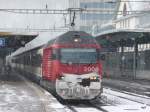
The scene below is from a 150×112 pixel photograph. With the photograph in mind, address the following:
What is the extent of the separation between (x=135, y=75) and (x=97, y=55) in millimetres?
32819

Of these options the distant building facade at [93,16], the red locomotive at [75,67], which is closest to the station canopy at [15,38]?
the red locomotive at [75,67]

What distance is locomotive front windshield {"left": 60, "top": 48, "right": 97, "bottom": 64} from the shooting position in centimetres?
2316

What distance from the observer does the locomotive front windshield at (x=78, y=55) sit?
23156mm

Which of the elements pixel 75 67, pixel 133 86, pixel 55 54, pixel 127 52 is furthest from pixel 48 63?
pixel 127 52

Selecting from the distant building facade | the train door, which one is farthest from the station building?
the distant building facade

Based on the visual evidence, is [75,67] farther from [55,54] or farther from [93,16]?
[93,16]

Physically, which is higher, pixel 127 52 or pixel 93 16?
A: pixel 93 16

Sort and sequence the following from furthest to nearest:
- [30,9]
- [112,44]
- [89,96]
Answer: [112,44]
[30,9]
[89,96]

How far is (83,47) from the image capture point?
2345 cm

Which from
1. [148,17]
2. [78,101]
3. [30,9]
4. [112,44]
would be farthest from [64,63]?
[148,17]

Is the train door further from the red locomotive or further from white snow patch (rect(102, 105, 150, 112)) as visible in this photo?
white snow patch (rect(102, 105, 150, 112))

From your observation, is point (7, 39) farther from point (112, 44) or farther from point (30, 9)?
point (112, 44)

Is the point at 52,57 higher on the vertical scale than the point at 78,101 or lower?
higher

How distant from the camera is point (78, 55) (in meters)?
23.3
